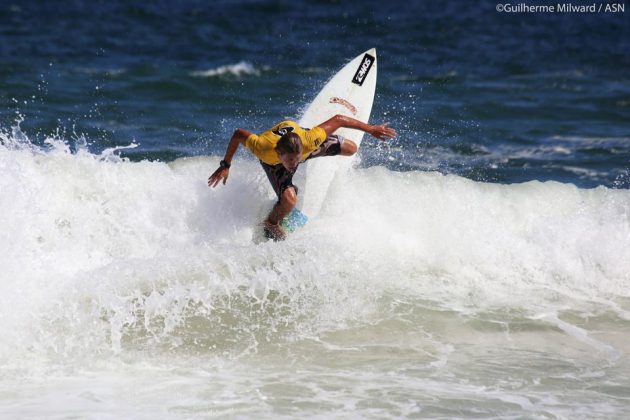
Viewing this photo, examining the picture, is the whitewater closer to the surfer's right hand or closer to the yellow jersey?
the surfer's right hand

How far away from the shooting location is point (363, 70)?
33.2 ft

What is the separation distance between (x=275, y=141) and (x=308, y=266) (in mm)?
1111

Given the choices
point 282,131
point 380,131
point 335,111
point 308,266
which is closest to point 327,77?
point 335,111

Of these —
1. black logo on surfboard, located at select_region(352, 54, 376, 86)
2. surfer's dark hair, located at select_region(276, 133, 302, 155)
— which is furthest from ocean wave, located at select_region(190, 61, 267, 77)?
surfer's dark hair, located at select_region(276, 133, 302, 155)

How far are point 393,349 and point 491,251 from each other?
98.4 inches

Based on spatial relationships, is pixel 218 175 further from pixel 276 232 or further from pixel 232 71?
pixel 232 71

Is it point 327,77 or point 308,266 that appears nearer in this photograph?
point 308,266

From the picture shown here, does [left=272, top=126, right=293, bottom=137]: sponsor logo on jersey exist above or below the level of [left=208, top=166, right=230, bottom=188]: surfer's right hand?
above

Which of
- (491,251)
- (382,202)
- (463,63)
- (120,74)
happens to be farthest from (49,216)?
(463,63)

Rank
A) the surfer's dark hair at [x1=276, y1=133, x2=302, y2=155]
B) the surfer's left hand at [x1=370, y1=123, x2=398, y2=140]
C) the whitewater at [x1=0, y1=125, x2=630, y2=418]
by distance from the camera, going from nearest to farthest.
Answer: the whitewater at [x1=0, y1=125, x2=630, y2=418] → the surfer's dark hair at [x1=276, y1=133, x2=302, y2=155] → the surfer's left hand at [x1=370, y1=123, x2=398, y2=140]

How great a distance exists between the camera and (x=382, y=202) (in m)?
10.0

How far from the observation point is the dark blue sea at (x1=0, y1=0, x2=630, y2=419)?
644 cm

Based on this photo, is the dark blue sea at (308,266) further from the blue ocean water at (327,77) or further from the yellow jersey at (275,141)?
the yellow jersey at (275,141)

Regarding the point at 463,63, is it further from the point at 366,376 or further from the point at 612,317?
the point at 366,376
